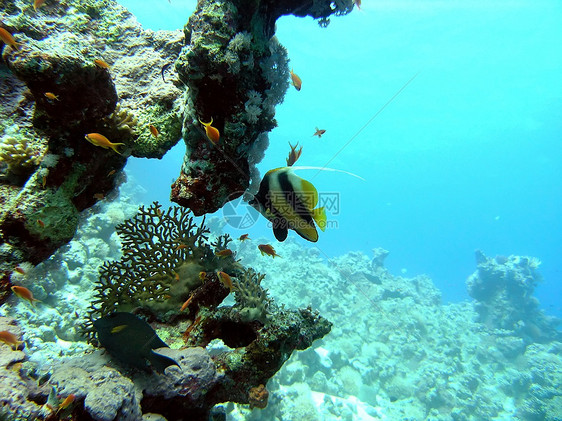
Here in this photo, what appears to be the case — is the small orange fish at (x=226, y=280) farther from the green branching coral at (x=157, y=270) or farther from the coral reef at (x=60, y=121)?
the coral reef at (x=60, y=121)

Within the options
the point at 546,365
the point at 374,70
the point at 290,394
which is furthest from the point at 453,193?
the point at 290,394

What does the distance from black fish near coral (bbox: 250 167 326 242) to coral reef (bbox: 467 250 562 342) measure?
2062 cm

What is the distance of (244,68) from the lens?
2.63 metres

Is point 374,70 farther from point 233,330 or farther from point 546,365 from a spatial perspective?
point 233,330

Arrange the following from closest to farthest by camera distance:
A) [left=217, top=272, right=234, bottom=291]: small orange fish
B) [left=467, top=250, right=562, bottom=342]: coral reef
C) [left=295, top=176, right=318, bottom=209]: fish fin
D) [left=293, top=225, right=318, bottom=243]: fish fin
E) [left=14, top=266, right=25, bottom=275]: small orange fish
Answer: [left=295, top=176, right=318, bottom=209]: fish fin, [left=293, top=225, right=318, bottom=243]: fish fin, [left=14, top=266, right=25, bottom=275]: small orange fish, [left=217, top=272, right=234, bottom=291]: small orange fish, [left=467, top=250, right=562, bottom=342]: coral reef

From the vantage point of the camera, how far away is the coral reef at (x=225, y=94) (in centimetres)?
252

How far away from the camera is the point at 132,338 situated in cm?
200

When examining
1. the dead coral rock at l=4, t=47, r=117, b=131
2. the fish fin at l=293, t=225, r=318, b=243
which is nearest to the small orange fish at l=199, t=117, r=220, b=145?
the fish fin at l=293, t=225, r=318, b=243

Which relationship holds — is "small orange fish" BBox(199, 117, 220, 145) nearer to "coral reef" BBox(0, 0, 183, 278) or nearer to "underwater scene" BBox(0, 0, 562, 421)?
"underwater scene" BBox(0, 0, 562, 421)

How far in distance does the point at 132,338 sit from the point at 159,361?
0.28 metres

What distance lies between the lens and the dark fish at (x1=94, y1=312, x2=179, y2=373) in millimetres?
1999

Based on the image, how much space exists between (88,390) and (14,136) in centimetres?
307

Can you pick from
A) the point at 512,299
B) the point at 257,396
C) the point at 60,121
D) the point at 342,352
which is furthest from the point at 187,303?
the point at 512,299

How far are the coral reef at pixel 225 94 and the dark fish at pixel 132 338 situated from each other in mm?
1243
